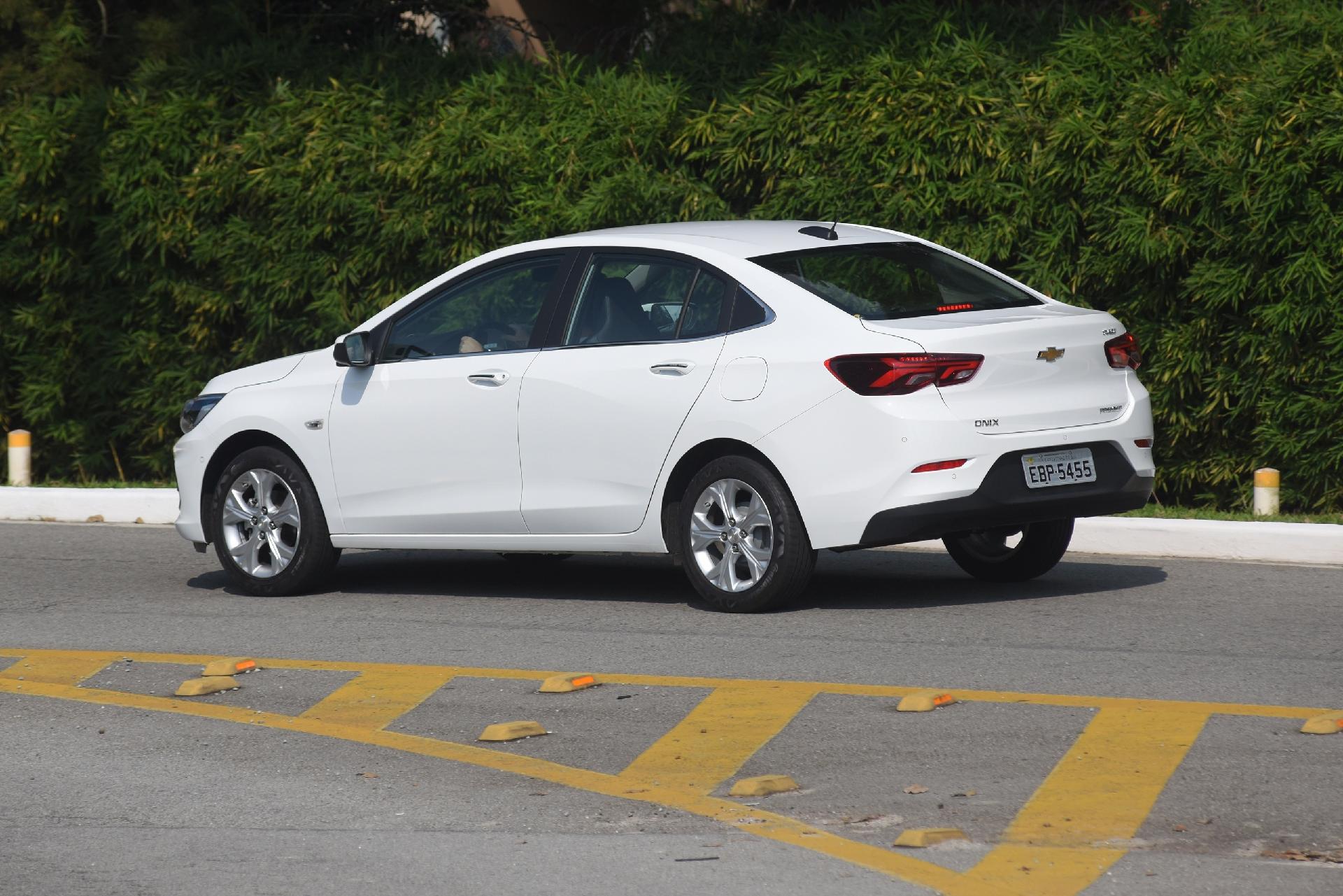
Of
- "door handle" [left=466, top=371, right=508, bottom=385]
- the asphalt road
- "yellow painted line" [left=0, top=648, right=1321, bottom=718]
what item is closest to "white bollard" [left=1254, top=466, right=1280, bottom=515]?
the asphalt road

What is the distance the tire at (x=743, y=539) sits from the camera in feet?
27.1

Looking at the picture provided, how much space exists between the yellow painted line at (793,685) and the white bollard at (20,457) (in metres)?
6.42

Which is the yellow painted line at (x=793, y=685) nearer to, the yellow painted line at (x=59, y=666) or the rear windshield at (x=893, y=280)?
the yellow painted line at (x=59, y=666)

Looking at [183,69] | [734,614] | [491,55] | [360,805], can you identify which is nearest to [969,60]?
[491,55]

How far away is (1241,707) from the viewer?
666 centimetres

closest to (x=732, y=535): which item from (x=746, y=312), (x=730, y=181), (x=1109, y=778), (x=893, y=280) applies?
(x=746, y=312)

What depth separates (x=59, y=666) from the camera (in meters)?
7.95

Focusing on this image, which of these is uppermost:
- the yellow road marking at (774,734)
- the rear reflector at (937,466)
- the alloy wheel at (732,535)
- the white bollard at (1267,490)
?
the rear reflector at (937,466)

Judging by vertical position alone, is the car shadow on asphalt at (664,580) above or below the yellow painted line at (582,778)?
below

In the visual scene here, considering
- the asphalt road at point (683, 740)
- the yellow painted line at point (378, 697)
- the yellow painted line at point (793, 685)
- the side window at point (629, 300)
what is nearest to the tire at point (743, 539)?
the asphalt road at point (683, 740)

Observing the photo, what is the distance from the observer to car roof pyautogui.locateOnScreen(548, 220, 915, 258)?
8758 millimetres

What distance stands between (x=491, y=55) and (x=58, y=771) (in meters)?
8.79

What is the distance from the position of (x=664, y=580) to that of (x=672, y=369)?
1.68 metres

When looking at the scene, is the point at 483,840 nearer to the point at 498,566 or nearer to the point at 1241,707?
the point at 1241,707
